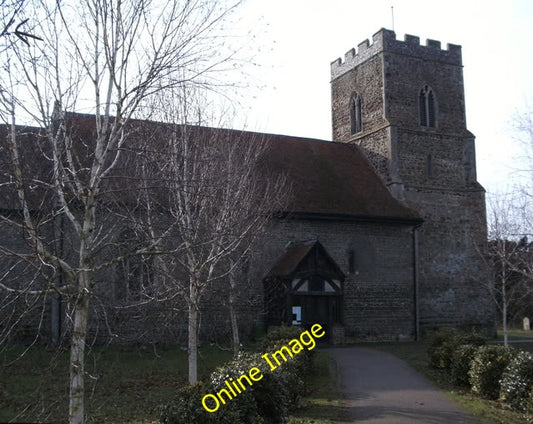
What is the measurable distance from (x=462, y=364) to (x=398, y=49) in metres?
19.0

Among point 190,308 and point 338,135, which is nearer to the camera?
point 190,308

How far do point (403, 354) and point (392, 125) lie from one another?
12008 mm

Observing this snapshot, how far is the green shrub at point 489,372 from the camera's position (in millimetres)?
12148

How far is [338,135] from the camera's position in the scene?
103 feet

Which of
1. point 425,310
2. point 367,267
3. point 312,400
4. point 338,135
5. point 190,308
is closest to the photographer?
point 312,400

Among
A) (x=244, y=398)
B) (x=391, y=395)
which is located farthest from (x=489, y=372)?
(x=244, y=398)

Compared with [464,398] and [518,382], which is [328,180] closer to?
[464,398]

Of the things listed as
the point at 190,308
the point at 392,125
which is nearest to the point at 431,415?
the point at 190,308

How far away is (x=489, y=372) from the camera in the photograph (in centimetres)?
1218

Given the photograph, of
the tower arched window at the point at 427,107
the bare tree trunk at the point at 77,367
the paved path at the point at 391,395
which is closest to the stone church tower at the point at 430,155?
the tower arched window at the point at 427,107

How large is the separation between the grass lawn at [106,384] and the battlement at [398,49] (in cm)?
1732

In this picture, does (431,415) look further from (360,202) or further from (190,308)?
(360,202)

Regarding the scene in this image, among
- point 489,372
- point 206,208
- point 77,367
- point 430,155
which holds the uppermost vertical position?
point 430,155

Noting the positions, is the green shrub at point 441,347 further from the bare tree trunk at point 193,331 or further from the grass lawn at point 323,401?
the bare tree trunk at point 193,331
